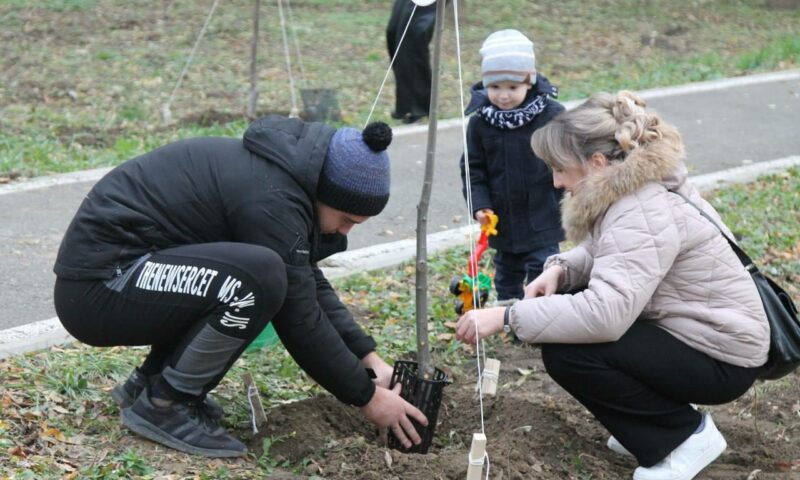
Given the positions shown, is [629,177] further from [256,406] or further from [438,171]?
[438,171]

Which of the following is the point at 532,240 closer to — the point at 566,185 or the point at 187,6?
the point at 566,185

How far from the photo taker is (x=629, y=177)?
324cm

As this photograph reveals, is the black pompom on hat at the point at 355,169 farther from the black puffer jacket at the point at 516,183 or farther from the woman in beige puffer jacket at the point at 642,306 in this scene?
the black puffer jacket at the point at 516,183

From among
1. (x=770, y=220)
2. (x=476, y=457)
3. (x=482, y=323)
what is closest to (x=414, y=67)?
(x=770, y=220)

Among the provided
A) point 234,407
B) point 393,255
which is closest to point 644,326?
point 234,407

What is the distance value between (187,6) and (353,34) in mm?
2665

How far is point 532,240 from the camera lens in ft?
15.9

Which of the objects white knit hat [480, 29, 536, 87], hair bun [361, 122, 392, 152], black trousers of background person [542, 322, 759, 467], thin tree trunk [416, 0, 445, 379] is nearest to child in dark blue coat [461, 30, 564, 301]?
white knit hat [480, 29, 536, 87]

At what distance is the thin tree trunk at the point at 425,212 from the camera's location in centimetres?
348

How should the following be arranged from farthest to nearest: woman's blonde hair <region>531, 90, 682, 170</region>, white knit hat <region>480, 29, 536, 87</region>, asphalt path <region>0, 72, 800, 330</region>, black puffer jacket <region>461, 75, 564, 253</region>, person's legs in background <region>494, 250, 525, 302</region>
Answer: asphalt path <region>0, 72, 800, 330</region> < person's legs in background <region>494, 250, 525, 302</region> < black puffer jacket <region>461, 75, 564, 253</region> < white knit hat <region>480, 29, 536, 87</region> < woman's blonde hair <region>531, 90, 682, 170</region>

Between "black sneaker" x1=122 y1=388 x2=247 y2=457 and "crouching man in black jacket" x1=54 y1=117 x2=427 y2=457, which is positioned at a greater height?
"crouching man in black jacket" x1=54 y1=117 x2=427 y2=457

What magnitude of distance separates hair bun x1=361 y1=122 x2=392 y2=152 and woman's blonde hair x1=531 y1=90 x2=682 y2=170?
0.56 metres

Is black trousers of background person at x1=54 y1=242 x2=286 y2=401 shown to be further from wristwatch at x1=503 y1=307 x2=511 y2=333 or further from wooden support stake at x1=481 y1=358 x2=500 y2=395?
wooden support stake at x1=481 y1=358 x2=500 y2=395

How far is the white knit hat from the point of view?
4680 mm
